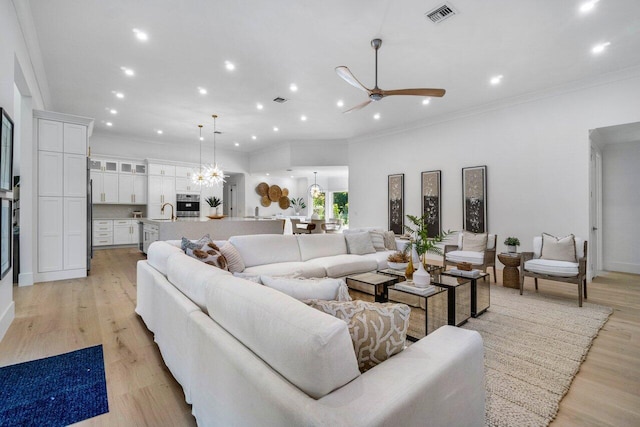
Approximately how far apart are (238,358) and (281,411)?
32 cm

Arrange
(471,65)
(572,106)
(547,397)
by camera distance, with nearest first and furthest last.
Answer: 1. (547,397)
2. (471,65)
3. (572,106)

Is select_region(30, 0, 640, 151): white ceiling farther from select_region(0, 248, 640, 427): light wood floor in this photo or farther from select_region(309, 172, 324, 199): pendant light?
select_region(309, 172, 324, 199): pendant light

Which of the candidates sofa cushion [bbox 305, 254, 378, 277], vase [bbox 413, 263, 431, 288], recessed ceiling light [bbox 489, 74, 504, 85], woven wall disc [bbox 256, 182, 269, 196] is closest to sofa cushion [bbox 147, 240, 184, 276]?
sofa cushion [bbox 305, 254, 378, 277]

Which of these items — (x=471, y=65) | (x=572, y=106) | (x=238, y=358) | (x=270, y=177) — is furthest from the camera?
(x=270, y=177)

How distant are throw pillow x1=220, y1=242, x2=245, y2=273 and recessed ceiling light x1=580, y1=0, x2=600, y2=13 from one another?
4424 mm

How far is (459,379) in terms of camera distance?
1.14 metres

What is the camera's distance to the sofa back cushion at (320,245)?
4.17m

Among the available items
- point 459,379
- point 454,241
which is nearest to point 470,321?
point 459,379

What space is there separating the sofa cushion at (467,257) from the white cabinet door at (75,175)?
6190 millimetres

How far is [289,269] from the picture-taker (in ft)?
11.5

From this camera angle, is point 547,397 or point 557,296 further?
point 557,296

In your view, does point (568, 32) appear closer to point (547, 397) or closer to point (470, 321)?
point (470, 321)

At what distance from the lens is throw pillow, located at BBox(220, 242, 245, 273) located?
3227 millimetres

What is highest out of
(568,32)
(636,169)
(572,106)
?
(568,32)
